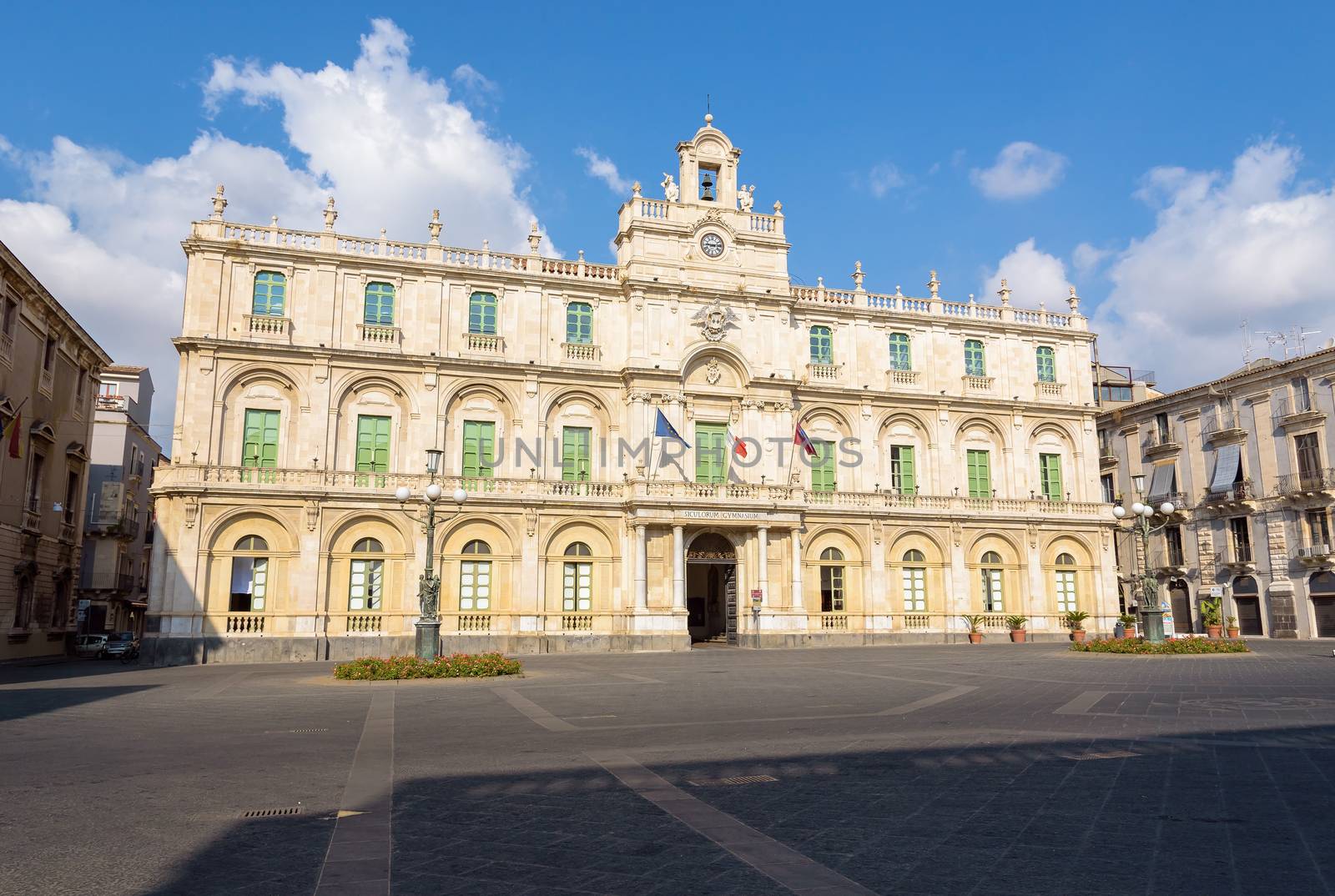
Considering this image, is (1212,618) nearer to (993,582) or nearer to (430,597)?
(993,582)

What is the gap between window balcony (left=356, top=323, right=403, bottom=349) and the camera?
1479 inches

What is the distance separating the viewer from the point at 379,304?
38.2 metres

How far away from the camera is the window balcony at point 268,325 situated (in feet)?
119

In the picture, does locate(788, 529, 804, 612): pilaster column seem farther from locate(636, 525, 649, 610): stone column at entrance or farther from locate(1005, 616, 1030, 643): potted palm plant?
locate(1005, 616, 1030, 643): potted palm plant

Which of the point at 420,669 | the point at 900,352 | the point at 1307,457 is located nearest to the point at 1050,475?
the point at 900,352

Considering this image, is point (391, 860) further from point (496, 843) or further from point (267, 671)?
point (267, 671)

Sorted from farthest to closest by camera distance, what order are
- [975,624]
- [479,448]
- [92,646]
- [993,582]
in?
[993,582] < [92,646] < [975,624] < [479,448]

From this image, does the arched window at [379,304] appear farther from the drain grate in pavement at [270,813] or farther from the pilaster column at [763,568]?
the drain grate in pavement at [270,813]

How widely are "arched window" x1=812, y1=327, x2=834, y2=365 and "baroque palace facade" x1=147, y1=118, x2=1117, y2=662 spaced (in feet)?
0.40

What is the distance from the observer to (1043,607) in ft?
146

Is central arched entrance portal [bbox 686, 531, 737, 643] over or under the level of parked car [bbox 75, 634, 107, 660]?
over

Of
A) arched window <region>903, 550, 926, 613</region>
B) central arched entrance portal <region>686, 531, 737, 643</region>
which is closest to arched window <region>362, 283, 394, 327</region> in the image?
central arched entrance portal <region>686, 531, 737, 643</region>

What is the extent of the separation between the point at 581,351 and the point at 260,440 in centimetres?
1301

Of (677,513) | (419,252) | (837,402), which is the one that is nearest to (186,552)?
(419,252)
